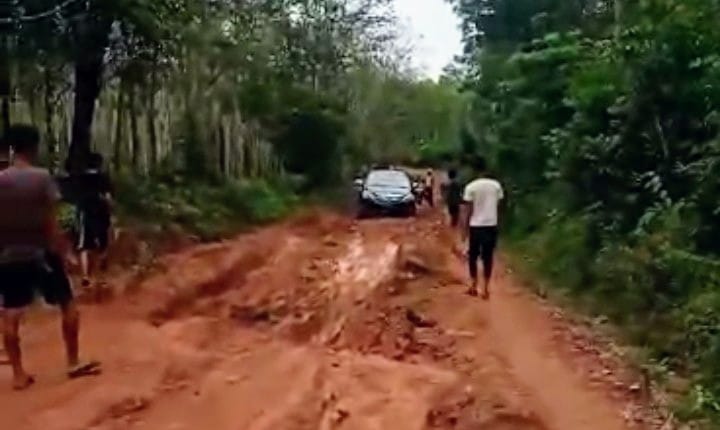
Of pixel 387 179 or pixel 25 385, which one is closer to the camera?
pixel 25 385

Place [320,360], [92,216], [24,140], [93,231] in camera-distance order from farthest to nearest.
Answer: [93,231] < [92,216] < [320,360] < [24,140]

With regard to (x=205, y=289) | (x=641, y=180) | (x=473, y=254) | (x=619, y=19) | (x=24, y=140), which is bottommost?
(x=205, y=289)

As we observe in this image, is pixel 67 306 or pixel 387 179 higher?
pixel 67 306

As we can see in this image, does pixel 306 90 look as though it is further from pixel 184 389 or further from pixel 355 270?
pixel 184 389

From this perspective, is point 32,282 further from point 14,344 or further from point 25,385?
point 25,385

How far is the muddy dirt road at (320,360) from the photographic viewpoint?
727cm

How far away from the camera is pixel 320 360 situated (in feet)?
28.7

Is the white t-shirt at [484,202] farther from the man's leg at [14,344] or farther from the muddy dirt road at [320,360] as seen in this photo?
the man's leg at [14,344]

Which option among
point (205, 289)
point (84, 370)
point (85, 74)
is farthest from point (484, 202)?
point (85, 74)

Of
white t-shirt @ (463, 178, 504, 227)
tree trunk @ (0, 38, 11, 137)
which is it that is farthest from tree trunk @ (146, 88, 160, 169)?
white t-shirt @ (463, 178, 504, 227)

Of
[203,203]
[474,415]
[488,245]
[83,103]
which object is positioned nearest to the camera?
[474,415]

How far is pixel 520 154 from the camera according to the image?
25.3 meters

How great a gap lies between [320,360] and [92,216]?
4.81 metres

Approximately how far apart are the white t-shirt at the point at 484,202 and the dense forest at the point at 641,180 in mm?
1439
